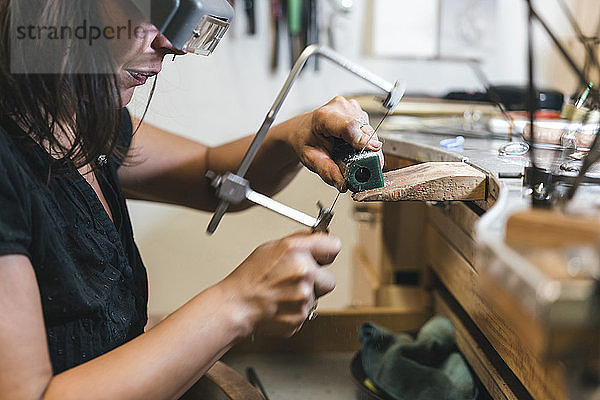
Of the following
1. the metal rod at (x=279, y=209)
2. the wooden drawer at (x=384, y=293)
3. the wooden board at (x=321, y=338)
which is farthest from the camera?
the wooden drawer at (x=384, y=293)

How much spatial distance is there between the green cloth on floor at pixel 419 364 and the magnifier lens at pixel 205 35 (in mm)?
530

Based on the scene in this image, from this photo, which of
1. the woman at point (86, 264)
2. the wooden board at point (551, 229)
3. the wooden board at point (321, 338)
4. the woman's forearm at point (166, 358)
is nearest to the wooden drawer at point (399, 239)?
the wooden board at point (321, 338)

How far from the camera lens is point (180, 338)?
573 mm

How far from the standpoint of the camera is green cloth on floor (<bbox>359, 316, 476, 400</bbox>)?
2.86ft

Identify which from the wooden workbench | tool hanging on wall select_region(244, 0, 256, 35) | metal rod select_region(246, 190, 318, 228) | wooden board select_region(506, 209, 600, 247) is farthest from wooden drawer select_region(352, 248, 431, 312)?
wooden board select_region(506, 209, 600, 247)

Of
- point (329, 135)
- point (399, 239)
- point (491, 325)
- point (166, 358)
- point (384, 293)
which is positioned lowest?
point (384, 293)

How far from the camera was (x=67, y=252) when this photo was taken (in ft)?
2.19

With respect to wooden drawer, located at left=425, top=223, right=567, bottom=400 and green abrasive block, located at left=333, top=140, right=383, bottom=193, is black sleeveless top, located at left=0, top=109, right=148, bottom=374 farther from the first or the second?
wooden drawer, located at left=425, top=223, right=567, bottom=400

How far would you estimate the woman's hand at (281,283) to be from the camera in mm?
570

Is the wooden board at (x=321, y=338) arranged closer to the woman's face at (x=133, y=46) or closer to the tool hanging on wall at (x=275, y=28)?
the woman's face at (x=133, y=46)

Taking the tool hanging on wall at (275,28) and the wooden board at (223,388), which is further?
the tool hanging on wall at (275,28)

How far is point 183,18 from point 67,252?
0.94 feet

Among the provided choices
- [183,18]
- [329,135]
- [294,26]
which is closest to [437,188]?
[329,135]

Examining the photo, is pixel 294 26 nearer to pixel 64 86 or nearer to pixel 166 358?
pixel 64 86
